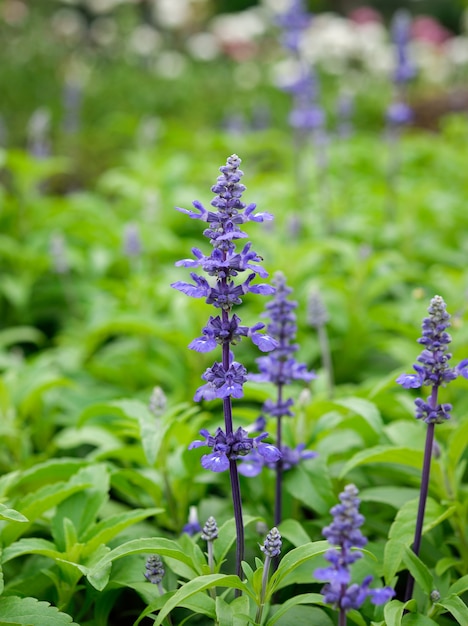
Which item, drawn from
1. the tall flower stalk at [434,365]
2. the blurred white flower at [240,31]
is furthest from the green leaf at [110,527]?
the blurred white flower at [240,31]

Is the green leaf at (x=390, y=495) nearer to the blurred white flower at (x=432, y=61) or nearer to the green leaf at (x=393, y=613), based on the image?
the green leaf at (x=393, y=613)

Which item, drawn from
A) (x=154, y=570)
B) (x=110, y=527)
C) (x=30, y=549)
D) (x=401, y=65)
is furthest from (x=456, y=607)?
(x=401, y=65)

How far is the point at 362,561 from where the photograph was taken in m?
2.55

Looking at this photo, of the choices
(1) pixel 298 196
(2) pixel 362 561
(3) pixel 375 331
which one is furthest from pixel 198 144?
(2) pixel 362 561

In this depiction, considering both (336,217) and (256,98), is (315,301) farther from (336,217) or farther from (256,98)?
(256,98)

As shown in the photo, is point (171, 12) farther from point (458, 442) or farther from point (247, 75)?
point (458, 442)

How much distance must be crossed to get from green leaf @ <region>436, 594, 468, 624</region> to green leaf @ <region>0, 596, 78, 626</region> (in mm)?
1136

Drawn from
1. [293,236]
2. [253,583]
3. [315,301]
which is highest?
[293,236]

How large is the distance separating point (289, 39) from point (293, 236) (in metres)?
1.73

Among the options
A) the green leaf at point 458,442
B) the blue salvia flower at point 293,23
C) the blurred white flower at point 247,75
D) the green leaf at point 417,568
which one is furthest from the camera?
the blurred white flower at point 247,75

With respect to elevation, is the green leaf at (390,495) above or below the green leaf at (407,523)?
above

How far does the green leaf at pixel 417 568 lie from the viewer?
2316 mm

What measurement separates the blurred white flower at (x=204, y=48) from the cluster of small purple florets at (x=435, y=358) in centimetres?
1917

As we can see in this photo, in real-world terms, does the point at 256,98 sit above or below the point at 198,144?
above
